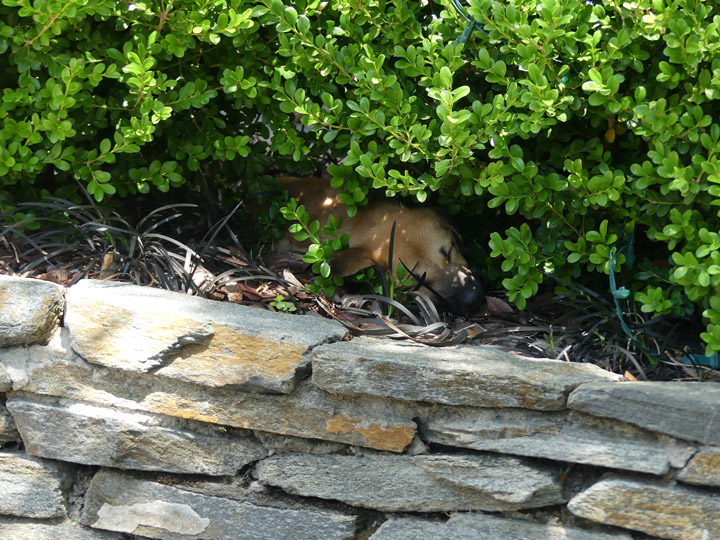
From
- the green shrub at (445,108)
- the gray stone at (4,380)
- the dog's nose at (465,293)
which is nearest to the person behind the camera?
the green shrub at (445,108)

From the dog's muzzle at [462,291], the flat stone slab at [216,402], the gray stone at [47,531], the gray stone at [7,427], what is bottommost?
the gray stone at [47,531]

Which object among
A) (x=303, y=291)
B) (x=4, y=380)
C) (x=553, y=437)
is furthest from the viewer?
(x=303, y=291)

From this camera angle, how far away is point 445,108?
2.42m

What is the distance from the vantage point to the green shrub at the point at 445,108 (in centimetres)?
232

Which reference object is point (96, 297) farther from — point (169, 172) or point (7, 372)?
point (169, 172)

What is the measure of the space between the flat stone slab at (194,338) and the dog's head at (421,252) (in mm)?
553

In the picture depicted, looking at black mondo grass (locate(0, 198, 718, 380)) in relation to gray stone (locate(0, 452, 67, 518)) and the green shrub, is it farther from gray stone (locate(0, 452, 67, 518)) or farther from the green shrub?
gray stone (locate(0, 452, 67, 518))

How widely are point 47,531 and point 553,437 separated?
186cm

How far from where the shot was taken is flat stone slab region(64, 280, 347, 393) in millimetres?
2432

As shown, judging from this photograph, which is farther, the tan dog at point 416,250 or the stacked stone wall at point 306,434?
the tan dog at point 416,250

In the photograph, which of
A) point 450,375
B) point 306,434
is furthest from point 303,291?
point 450,375

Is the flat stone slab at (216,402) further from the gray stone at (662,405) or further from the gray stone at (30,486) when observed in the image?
the gray stone at (662,405)

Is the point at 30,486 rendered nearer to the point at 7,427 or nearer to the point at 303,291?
the point at 7,427

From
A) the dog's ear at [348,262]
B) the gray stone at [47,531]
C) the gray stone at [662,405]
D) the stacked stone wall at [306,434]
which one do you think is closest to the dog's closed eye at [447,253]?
the dog's ear at [348,262]
